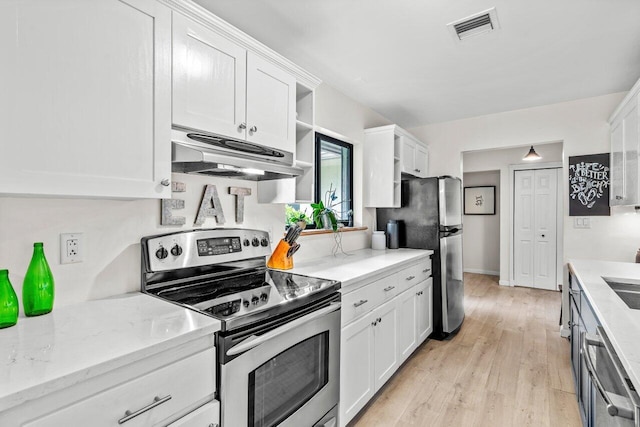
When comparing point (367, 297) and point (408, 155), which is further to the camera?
point (408, 155)

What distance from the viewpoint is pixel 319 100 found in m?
2.75

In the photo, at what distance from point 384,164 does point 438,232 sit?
2.76ft

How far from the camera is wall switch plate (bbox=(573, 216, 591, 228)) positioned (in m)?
3.25

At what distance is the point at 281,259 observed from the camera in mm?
2074

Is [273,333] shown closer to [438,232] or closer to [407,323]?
[407,323]

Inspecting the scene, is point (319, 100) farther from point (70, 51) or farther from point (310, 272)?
point (70, 51)

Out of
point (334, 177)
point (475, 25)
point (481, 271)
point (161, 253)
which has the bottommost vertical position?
point (481, 271)

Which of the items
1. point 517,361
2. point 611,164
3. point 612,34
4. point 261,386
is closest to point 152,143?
point 261,386

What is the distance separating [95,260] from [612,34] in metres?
3.24

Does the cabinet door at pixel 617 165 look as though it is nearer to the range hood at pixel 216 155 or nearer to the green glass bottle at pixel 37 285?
the range hood at pixel 216 155

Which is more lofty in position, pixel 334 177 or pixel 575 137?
pixel 575 137

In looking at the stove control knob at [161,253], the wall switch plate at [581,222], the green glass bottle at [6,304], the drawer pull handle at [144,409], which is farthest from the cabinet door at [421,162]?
the green glass bottle at [6,304]

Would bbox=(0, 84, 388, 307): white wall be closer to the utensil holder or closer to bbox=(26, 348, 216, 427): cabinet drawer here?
the utensil holder

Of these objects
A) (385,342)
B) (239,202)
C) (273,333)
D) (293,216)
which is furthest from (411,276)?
(273,333)
